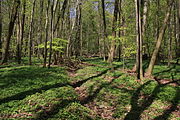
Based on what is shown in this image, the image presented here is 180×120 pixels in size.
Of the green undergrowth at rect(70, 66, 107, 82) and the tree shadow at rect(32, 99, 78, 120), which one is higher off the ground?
the green undergrowth at rect(70, 66, 107, 82)

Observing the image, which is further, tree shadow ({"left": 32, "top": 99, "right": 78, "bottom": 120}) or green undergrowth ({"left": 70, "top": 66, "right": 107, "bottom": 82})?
green undergrowth ({"left": 70, "top": 66, "right": 107, "bottom": 82})

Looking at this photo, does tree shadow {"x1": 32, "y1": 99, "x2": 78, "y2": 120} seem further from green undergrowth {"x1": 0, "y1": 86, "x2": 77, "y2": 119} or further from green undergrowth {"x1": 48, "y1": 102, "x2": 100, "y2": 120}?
green undergrowth {"x1": 48, "y1": 102, "x2": 100, "y2": 120}

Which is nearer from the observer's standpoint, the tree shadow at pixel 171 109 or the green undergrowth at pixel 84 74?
the tree shadow at pixel 171 109

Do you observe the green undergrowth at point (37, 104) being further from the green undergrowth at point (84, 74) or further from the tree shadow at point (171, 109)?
the tree shadow at point (171, 109)

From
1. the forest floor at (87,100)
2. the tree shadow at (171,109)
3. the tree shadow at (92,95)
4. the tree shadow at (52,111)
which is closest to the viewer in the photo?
the tree shadow at (52,111)

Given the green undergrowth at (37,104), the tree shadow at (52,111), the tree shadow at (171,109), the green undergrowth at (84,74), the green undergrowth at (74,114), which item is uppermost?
the green undergrowth at (84,74)

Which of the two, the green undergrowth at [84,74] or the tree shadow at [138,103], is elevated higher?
the green undergrowth at [84,74]

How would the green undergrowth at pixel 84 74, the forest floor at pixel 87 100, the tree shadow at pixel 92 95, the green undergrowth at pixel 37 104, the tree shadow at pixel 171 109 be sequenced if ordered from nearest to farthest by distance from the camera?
the green undergrowth at pixel 37 104
the forest floor at pixel 87 100
the tree shadow at pixel 171 109
the tree shadow at pixel 92 95
the green undergrowth at pixel 84 74

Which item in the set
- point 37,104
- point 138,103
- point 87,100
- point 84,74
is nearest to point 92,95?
point 87,100

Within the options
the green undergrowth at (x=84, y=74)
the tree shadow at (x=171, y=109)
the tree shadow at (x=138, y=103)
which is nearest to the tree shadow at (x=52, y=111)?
the tree shadow at (x=138, y=103)

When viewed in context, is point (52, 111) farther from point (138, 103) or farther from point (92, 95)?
point (138, 103)

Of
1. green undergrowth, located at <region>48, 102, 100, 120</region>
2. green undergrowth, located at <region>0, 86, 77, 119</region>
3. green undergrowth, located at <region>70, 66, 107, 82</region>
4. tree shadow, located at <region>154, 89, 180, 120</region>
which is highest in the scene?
green undergrowth, located at <region>70, 66, 107, 82</region>

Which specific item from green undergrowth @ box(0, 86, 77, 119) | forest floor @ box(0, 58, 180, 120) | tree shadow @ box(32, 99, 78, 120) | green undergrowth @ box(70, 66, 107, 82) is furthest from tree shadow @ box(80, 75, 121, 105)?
green undergrowth @ box(70, 66, 107, 82)

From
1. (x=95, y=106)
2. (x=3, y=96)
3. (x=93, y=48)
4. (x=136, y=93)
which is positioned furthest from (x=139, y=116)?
(x=93, y=48)
